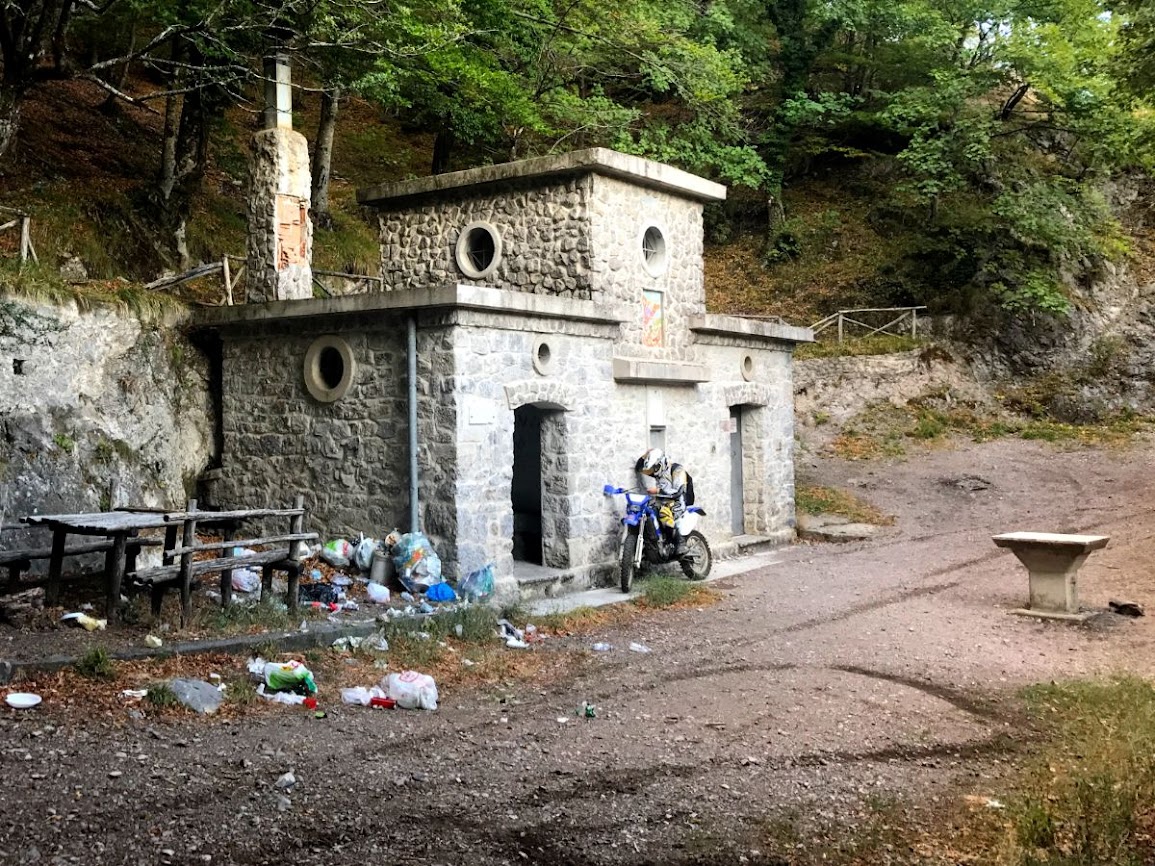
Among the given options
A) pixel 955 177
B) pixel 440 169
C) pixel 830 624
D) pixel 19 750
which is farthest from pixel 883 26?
pixel 19 750

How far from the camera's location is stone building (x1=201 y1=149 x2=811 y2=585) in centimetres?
1025

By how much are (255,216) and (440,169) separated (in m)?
8.43

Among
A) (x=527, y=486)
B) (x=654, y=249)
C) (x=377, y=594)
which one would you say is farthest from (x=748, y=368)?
(x=377, y=594)

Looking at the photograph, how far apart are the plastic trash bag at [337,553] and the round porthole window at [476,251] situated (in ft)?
13.6

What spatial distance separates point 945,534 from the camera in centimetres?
1530

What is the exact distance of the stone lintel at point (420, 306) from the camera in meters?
9.88

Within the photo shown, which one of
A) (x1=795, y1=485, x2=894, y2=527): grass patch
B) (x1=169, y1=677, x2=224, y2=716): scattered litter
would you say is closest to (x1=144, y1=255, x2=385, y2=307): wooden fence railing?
(x1=169, y1=677, x2=224, y2=716): scattered litter

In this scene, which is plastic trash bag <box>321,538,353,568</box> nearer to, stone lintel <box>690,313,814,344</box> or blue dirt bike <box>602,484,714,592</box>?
blue dirt bike <box>602,484,714,592</box>

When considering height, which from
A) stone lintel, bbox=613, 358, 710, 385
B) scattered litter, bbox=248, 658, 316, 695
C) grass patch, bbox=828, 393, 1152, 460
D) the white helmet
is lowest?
scattered litter, bbox=248, 658, 316, 695

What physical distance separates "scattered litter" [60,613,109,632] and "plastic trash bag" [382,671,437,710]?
2.46 m

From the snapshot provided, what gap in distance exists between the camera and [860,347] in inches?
881

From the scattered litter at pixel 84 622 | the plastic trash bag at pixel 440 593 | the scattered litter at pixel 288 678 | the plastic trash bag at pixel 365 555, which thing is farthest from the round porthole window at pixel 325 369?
the scattered litter at pixel 288 678

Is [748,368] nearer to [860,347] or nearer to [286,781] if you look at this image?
[860,347]

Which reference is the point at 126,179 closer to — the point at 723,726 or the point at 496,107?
the point at 496,107
